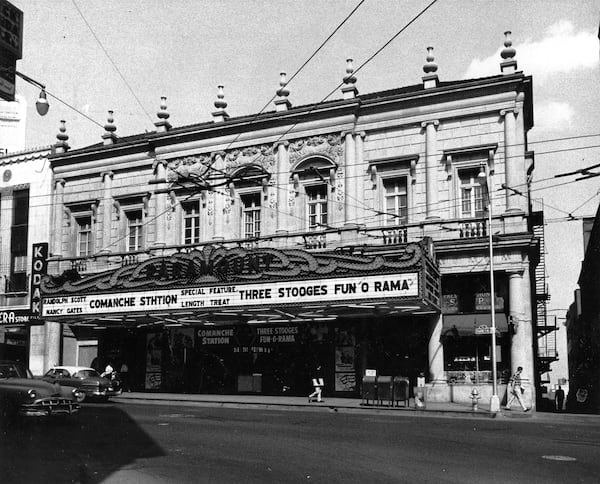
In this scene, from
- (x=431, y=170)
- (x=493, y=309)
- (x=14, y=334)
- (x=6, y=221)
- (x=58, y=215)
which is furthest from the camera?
(x=6, y=221)

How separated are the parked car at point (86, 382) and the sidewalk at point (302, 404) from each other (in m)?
0.89

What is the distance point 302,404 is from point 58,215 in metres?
18.9

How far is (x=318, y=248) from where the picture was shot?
32.0m

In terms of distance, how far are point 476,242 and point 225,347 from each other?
1292cm

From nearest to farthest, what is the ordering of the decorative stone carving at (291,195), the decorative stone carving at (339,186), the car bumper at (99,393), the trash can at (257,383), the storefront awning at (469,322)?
the storefront awning at (469,322), the car bumper at (99,393), the decorative stone carving at (339,186), the decorative stone carving at (291,195), the trash can at (257,383)

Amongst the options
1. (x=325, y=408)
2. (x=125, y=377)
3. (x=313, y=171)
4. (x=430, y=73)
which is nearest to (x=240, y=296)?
(x=325, y=408)

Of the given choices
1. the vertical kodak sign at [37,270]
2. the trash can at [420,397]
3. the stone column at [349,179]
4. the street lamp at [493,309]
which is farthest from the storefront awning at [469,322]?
the vertical kodak sign at [37,270]

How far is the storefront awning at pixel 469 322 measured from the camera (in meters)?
28.6

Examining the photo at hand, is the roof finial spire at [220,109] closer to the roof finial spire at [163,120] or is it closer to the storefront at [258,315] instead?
the roof finial spire at [163,120]

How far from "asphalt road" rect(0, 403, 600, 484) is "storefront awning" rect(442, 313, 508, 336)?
30.2 feet

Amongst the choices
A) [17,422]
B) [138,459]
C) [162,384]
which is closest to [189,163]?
[162,384]

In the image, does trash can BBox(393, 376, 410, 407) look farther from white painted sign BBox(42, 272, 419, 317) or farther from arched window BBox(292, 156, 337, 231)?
arched window BBox(292, 156, 337, 231)

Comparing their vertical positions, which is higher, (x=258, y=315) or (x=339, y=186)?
(x=339, y=186)

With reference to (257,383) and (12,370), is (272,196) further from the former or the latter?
(12,370)
